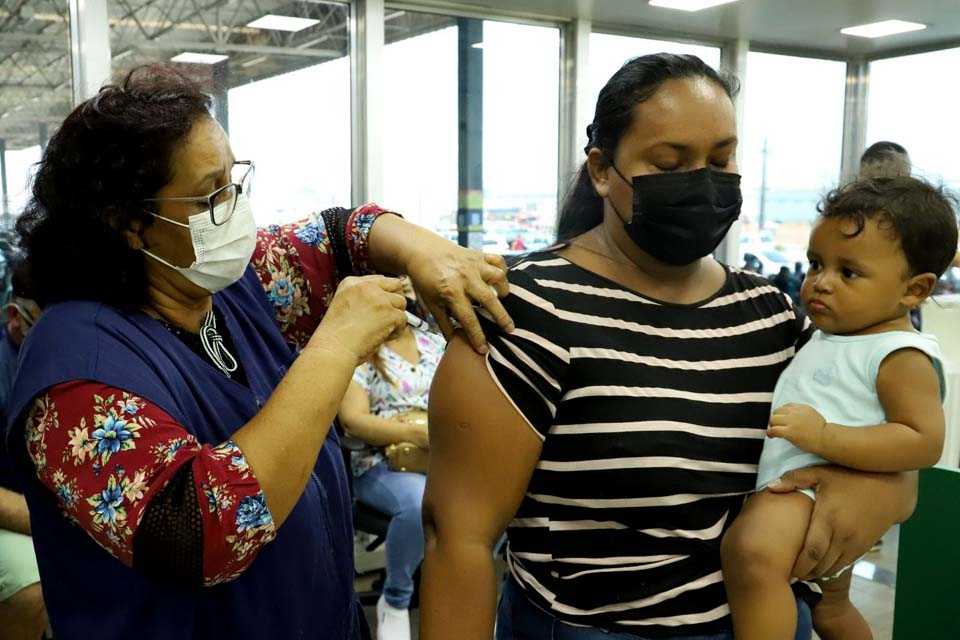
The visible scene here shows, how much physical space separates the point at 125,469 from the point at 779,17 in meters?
5.65

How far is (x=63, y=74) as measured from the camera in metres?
4.04

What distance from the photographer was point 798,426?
1211 millimetres

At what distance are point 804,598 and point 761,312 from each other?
1.50ft

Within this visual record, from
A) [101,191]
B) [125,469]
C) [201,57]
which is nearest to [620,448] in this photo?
[125,469]

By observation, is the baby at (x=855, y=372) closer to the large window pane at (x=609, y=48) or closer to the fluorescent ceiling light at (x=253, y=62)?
the fluorescent ceiling light at (x=253, y=62)

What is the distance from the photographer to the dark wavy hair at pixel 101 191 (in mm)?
1180

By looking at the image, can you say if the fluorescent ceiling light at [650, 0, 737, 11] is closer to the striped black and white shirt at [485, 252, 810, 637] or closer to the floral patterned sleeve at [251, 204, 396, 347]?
the floral patterned sleeve at [251, 204, 396, 347]

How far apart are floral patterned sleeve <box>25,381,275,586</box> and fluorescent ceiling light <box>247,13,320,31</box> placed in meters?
3.99

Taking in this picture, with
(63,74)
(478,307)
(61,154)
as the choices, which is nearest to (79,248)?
(61,154)

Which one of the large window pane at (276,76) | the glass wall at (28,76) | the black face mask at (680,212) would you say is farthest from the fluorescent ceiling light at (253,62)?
the black face mask at (680,212)

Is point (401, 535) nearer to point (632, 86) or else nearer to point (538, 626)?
point (538, 626)

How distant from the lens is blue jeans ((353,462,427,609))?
305cm

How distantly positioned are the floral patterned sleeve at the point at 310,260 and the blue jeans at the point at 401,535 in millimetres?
1646

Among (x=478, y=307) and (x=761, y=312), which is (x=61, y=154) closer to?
(x=478, y=307)
